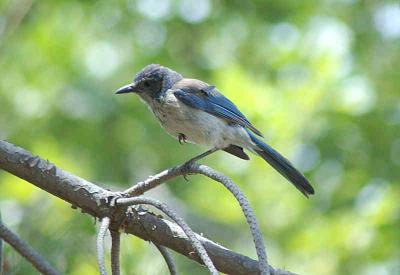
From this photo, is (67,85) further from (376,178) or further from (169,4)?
(376,178)

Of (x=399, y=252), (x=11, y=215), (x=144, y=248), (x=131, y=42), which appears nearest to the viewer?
(x=144, y=248)

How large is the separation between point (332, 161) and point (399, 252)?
3.66 ft

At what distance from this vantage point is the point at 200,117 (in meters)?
5.01

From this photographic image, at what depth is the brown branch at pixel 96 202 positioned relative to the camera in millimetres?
2730

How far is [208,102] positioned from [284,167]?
0.66 metres

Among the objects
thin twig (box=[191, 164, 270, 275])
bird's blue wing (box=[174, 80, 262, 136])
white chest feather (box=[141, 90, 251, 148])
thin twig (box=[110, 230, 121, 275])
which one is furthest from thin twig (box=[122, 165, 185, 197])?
bird's blue wing (box=[174, 80, 262, 136])

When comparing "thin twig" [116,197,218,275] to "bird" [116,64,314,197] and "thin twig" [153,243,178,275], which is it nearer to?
"thin twig" [153,243,178,275]

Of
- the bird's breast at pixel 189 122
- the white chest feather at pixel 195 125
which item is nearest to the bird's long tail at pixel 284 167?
the white chest feather at pixel 195 125

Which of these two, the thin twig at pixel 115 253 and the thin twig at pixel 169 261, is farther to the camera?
the thin twig at pixel 169 261

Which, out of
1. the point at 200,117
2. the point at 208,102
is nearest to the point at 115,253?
the point at 200,117

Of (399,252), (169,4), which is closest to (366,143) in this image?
(399,252)

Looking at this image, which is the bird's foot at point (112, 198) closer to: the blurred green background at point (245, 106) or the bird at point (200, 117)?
the bird at point (200, 117)

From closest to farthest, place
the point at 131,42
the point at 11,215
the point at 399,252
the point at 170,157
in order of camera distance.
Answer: the point at 11,215
the point at 399,252
the point at 170,157
the point at 131,42

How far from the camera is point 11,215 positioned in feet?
18.0
